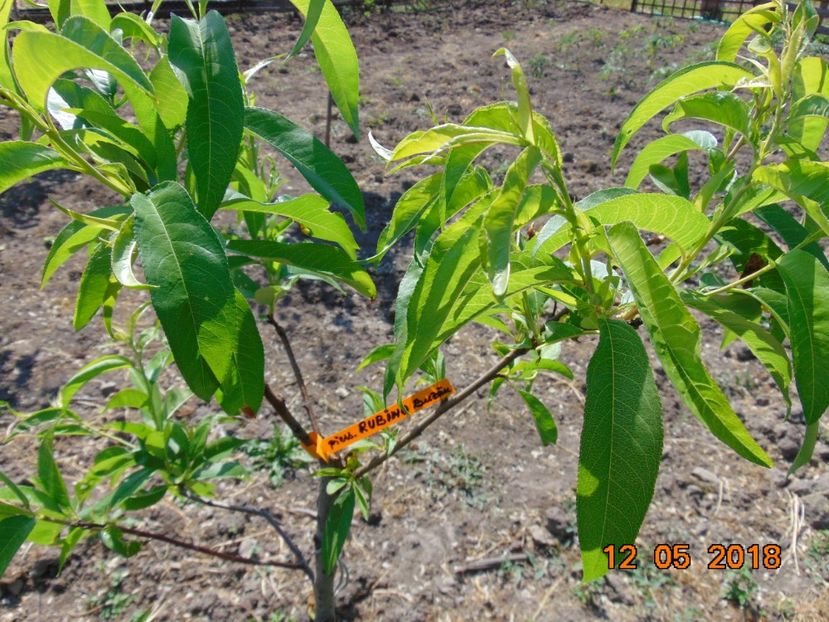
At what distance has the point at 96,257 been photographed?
896mm

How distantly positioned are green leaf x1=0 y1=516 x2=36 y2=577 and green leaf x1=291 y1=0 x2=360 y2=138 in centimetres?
113

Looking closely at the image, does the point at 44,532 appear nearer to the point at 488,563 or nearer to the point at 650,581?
the point at 488,563

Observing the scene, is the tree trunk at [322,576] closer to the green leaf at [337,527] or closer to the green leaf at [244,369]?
the green leaf at [337,527]

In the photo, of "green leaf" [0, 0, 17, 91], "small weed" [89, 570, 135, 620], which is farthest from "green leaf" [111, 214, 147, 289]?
"small weed" [89, 570, 135, 620]

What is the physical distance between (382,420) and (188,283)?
2.43ft

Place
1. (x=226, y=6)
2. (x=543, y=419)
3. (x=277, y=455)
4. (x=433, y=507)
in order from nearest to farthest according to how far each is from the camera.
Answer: (x=543, y=419) < (x=433, y=507) < (x=277, y=455) < (x=226, y=6)

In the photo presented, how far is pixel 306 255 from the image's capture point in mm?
942

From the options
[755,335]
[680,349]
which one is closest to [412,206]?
[680,349]

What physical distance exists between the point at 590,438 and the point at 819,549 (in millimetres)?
2162

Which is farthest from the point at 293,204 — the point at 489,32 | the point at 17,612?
the point at 489,32

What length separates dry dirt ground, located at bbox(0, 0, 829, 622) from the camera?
1959 millimetres

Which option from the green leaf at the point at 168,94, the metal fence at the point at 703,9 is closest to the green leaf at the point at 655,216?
the green leaf at the point at 168,94

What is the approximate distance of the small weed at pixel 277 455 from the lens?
232 cm

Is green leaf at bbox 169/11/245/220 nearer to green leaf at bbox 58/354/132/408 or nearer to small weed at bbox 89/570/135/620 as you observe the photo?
green leaf at bbox 58/354/132/408
